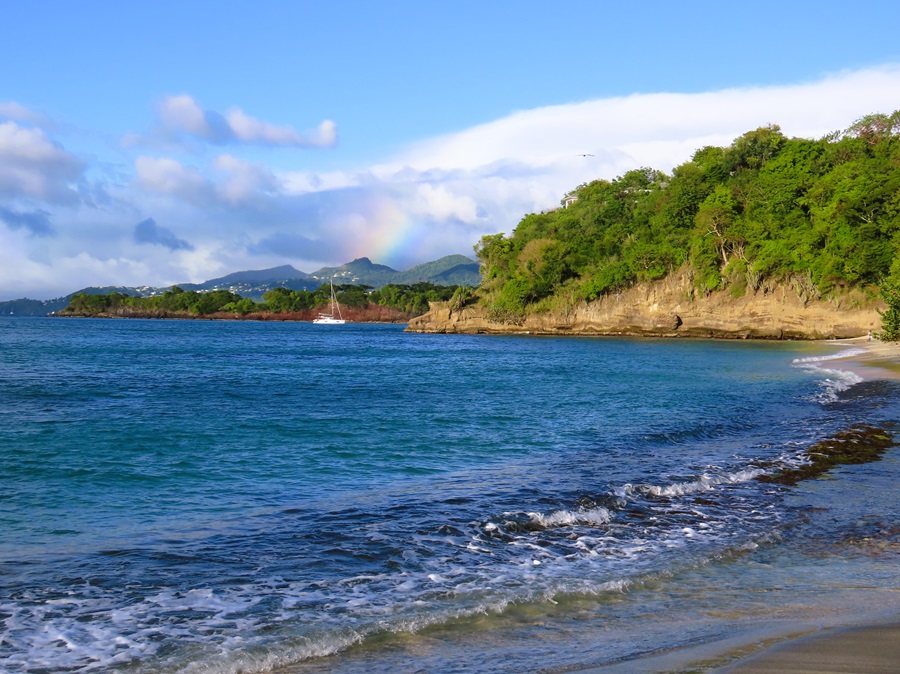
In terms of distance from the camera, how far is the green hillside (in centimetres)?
7388

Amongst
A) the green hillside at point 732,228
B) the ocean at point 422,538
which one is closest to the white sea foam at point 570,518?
the ocean at point 422,538

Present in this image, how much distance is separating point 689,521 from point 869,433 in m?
9.26

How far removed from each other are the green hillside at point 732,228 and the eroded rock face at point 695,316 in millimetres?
1423

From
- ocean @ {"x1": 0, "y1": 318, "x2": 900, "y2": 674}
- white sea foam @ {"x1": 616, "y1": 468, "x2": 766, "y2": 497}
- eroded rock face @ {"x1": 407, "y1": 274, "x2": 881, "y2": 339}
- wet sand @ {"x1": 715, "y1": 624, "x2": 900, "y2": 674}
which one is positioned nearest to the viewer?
wet sand @ {"x1": 715, "y1": 624, "x2": 900, "y2": 674}

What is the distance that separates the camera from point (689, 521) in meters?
10.1

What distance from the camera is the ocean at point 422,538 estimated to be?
6012mm

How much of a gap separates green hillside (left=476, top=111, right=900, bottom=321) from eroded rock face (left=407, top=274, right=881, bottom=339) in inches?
56.0

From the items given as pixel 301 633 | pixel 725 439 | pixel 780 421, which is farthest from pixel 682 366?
pixel 301 633

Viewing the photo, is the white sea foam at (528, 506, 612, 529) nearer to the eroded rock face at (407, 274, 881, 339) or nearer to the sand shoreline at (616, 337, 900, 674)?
the sand shoreline at (616, 337, 900, 674)

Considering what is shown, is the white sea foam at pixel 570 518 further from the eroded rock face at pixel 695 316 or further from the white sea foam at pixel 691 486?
the eroded rock face at pixel 695 316

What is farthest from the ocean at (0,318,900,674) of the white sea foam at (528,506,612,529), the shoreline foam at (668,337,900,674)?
the shoreline foam at (668,337,900,674)

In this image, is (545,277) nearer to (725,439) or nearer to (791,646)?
(725,439)

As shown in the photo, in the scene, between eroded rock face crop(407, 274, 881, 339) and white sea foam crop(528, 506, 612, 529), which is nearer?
white sea foam crop(528, 506, 612, 529)

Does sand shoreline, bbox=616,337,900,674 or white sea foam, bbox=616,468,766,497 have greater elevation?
sand shoreline, bbox=616,337,900,674
